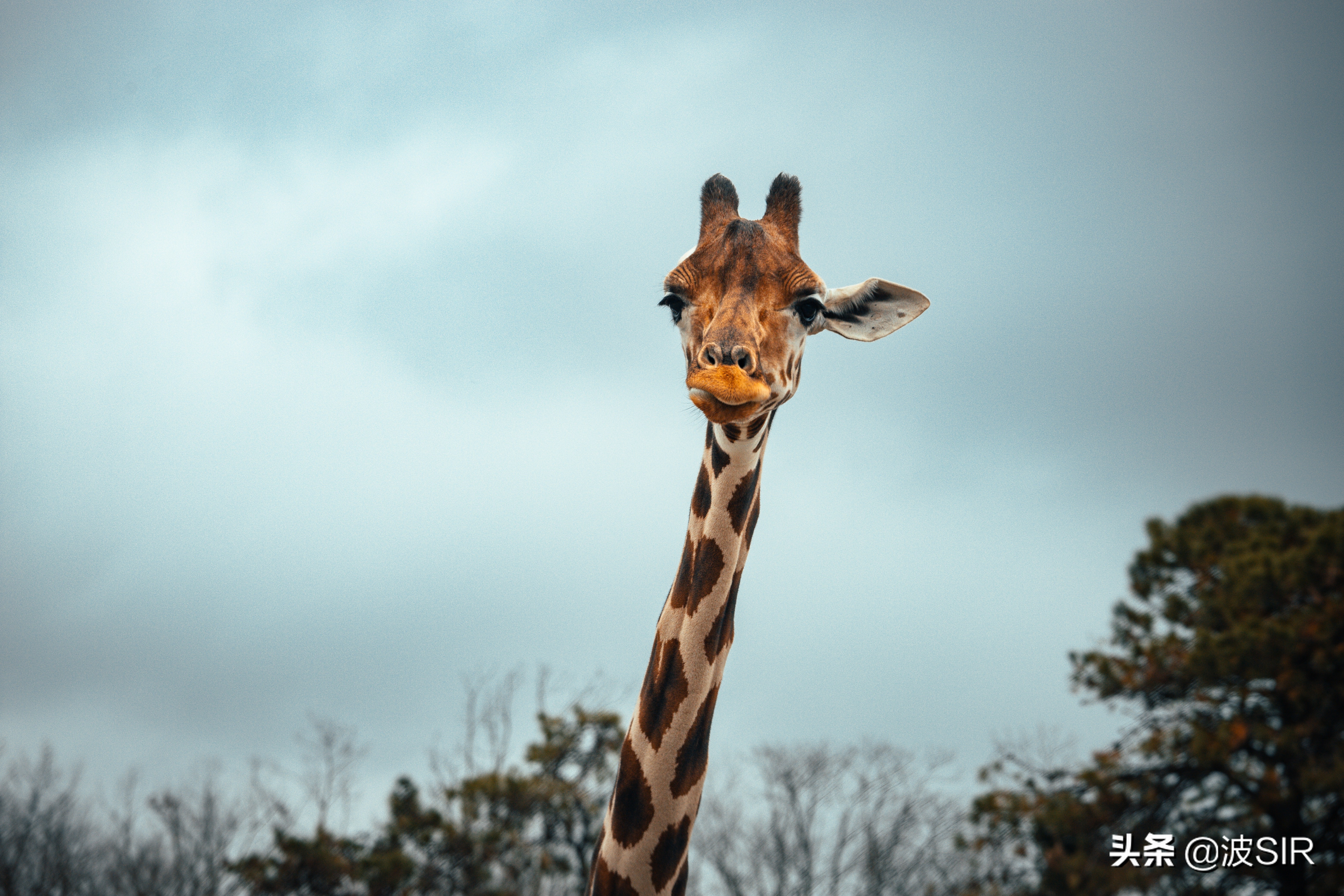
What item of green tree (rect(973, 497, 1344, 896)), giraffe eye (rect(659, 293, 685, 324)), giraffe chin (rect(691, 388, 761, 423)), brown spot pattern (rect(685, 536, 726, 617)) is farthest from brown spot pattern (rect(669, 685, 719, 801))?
green tree (rect(973, 497, 1344, 896))

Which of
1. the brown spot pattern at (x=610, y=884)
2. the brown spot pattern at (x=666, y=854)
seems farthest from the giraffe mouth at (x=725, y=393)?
the brown spot pattern at (x=610, y=884)

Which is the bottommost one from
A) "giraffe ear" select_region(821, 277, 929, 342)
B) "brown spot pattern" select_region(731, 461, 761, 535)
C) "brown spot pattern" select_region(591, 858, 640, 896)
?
"brown spot pattern" select_region(591, 858, 640, 896)

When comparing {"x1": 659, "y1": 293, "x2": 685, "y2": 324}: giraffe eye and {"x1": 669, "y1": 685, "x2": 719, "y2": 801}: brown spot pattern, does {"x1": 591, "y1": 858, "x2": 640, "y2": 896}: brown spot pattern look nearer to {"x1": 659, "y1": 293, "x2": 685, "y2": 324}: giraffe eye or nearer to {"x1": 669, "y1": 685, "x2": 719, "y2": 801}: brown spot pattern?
{"x1": 669, "y1": 685, "x2": 719, "y2": 801}: brown spot pattern

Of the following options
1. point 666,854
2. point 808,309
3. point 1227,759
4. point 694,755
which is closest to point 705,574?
point 694,755

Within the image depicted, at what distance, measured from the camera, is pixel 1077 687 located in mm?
22594

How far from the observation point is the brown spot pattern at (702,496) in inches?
200

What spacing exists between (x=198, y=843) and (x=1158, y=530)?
23725mm

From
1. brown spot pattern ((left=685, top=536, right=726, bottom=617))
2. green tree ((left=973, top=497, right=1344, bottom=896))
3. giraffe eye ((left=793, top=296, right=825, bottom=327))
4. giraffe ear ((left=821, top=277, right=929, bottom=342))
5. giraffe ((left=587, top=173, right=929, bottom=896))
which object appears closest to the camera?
giraffe ((left=587, top=173, right=929, bottom=896))

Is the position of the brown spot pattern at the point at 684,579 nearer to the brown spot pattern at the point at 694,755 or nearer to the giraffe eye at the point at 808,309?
the brown spot pattern at the point at 694,755

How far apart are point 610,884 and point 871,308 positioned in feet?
10.5

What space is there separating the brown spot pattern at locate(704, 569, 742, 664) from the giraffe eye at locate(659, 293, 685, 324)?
1315mm

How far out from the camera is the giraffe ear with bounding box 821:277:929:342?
5570mm

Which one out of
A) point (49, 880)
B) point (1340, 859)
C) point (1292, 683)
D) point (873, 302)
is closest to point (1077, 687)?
point (1292, 683)

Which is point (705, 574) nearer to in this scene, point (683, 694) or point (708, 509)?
point (708, 509)
